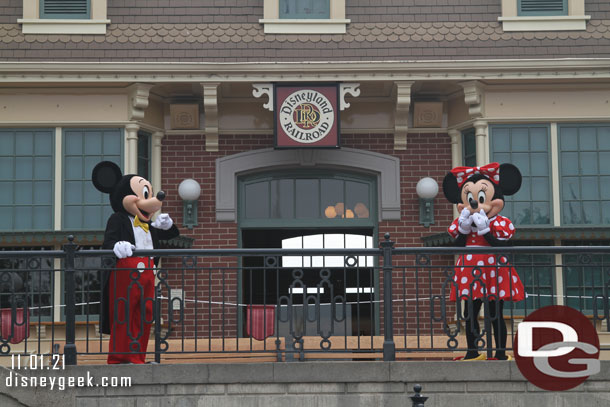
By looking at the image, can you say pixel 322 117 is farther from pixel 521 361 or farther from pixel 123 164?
pixel 521 361

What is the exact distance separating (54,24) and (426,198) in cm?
522

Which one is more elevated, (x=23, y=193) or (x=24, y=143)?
(x=24, y=143)

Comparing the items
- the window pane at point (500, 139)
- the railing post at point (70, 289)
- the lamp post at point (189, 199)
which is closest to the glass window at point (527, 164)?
the window pane at point (500, 139)

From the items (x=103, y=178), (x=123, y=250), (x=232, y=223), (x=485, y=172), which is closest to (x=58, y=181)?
(x=232, y=223)

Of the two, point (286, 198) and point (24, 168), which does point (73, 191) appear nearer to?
point (24, 168)

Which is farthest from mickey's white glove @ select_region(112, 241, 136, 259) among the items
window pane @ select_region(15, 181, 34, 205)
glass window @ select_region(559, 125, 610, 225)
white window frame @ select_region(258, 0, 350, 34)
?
glass window @ select_region(559, 125, 610, 225)

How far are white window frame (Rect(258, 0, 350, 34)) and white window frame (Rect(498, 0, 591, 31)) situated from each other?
80.9 inches

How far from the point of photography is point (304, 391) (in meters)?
8.33

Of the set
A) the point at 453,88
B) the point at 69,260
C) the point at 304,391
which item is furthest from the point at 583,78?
the point at 69,260

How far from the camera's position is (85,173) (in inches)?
490

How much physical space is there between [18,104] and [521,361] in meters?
7.22

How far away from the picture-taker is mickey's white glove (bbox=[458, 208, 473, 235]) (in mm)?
9539

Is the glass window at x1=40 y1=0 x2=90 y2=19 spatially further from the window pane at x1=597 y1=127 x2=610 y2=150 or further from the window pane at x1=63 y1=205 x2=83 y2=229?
the window pane at x1=597 y1=127 x2=610 y2=150

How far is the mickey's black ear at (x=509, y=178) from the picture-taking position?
10094 millimetres
